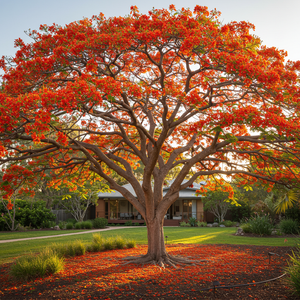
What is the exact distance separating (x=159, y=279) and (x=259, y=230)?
38.2 feet

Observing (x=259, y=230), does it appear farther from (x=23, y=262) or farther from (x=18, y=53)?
(x=18, y=53)

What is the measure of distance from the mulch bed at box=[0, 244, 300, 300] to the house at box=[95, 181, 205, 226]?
20.3 meters

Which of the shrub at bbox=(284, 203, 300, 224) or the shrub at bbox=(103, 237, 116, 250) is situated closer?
the shrub at bbox=(103, 237, 116, 250)

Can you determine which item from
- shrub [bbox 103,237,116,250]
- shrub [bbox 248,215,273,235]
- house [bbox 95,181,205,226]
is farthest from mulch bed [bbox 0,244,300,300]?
house [bbox 95,181,205,226]

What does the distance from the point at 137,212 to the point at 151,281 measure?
25628mm

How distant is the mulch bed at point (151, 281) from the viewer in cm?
535

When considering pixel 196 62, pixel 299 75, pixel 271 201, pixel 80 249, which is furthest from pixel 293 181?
pixel 271 201

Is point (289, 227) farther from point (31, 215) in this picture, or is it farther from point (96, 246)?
point (31, 215)

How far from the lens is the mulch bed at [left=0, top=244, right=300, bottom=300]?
5.35 metres

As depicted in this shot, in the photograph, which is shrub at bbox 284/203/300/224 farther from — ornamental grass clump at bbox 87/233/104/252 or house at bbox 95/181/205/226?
ornamental grass clump at bbox 87/233/104/252

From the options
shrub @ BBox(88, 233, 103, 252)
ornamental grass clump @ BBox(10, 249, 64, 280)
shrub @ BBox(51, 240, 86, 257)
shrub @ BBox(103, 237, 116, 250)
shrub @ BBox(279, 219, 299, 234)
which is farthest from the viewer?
shrub @ BBox(279, 219, 299, 234)

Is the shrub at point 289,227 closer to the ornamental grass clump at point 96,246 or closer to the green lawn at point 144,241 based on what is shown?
the green lawn at point 144,241

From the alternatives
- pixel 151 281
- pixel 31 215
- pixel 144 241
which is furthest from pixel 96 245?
pixel 31 215

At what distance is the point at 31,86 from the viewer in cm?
736
